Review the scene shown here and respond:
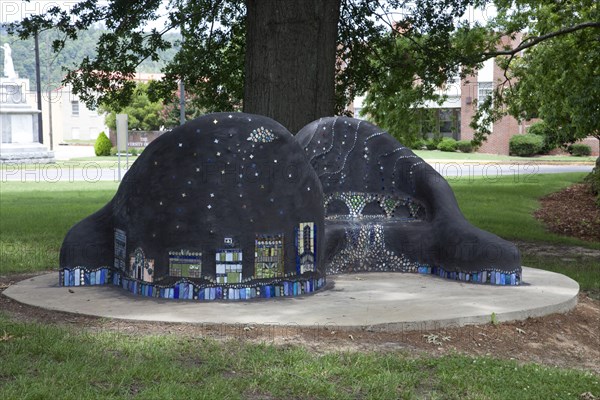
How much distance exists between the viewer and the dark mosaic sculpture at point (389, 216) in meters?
8.49

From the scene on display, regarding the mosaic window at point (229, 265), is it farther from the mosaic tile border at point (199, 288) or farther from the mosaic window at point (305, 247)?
the mosaic window at point (305, 247)

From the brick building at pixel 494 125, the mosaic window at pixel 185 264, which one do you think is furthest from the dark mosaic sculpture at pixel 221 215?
the brick building at pixel 494 125

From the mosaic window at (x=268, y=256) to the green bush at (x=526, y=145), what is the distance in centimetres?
4579

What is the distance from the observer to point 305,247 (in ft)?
24.9

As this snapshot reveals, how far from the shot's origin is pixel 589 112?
17312 millimetres

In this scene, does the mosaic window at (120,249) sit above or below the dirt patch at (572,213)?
above

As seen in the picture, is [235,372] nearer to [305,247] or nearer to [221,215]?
[221,215]

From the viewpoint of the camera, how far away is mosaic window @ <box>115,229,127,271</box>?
25.1 feet

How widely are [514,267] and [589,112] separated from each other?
10116mm

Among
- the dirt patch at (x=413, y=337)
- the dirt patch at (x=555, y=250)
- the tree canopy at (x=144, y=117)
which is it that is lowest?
the dirt patch at (x=555, y=250)

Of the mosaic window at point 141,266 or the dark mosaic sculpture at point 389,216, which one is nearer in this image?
the mosaic window at point 141,266

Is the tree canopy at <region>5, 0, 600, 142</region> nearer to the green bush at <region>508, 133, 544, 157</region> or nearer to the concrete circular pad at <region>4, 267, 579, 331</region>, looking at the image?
the concrete circular pad at <region>4, 267, 579, 331</region>

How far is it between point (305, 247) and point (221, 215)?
2.86ft

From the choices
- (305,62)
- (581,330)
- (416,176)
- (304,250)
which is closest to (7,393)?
(304,250)
